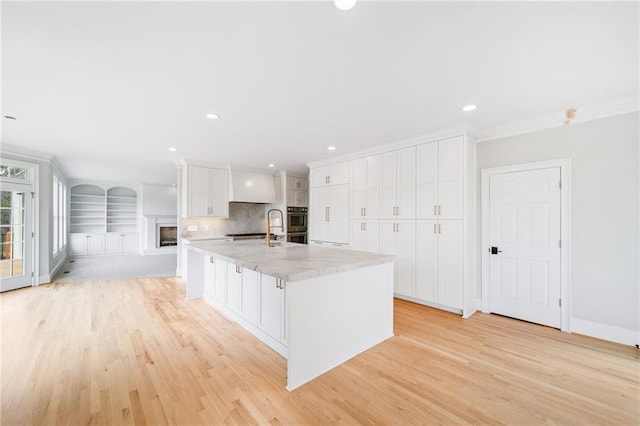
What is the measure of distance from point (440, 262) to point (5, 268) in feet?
23.6

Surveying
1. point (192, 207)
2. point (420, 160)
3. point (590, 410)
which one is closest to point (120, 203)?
point (192, 207)

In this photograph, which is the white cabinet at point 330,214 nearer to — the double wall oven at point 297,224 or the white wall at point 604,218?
the double wall oven at point 297,224

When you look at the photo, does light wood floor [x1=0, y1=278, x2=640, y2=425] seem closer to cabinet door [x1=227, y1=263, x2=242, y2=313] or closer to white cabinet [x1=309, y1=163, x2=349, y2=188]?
cabinet door [x1=227, y1=263, x2=242, y2=313]

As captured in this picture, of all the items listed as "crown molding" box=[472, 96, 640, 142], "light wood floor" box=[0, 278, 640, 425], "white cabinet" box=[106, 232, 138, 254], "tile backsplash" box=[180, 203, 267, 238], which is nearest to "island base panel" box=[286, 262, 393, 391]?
"light wood floor" box=[0, 278, 640, 425]

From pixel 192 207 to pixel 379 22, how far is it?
16.9ft

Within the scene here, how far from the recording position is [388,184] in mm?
4367

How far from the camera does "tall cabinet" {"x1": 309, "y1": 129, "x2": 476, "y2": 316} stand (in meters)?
3.53

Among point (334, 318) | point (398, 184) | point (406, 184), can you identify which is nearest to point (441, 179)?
point (406, 184)

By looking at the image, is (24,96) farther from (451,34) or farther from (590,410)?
(590,410)

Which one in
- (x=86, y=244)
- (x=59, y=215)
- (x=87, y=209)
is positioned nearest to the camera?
(x=59, y=215)

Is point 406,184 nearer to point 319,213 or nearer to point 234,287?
point 319,213

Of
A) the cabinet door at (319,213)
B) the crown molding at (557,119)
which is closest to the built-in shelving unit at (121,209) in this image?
the cabinet door at (319,213)

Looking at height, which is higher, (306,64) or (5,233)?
(306,64)

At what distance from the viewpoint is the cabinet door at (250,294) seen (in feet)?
9.47
